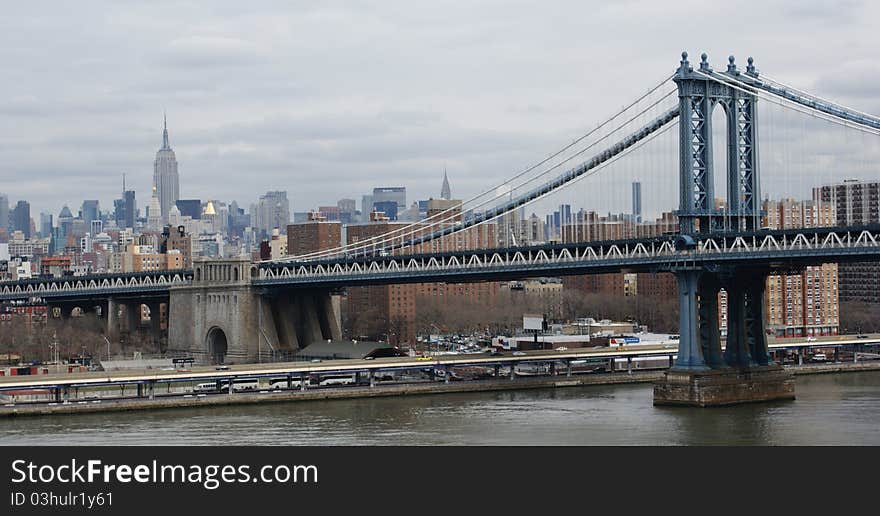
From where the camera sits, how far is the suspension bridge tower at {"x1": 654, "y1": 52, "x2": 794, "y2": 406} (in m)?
45.4

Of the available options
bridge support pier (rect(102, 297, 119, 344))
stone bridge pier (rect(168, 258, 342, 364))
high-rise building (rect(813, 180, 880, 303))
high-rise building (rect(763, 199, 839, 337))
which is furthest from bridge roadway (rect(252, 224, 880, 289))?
high-rise building (rect(813, 180, 880, 303))

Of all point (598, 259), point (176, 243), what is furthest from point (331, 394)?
point (176, 243)

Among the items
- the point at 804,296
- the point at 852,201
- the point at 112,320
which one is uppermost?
the point at 852,201

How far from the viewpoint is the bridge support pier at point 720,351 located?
4494cm

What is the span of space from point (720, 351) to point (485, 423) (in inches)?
352

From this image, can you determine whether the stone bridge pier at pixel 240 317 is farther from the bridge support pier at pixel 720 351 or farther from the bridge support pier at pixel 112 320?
the bridge support pier at pixel 720 351

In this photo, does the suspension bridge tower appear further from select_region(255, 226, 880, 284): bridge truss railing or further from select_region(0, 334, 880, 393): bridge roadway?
select_region(0, 334, 880, 393): bridge roadway

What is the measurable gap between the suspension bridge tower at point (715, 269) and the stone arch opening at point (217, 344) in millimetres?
24908

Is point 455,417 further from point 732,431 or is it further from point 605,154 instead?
point 605,154

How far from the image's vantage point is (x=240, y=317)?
63.8 metres

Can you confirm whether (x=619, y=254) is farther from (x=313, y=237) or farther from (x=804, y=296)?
(x=313, y=237)

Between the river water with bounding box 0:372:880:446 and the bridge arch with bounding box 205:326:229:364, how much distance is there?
17893 millimetres

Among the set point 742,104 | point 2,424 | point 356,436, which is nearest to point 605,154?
point 742,104

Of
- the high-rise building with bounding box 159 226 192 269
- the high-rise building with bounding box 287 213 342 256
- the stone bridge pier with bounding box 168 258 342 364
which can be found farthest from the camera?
the high-rise building with bounding box 159 226 192 269
